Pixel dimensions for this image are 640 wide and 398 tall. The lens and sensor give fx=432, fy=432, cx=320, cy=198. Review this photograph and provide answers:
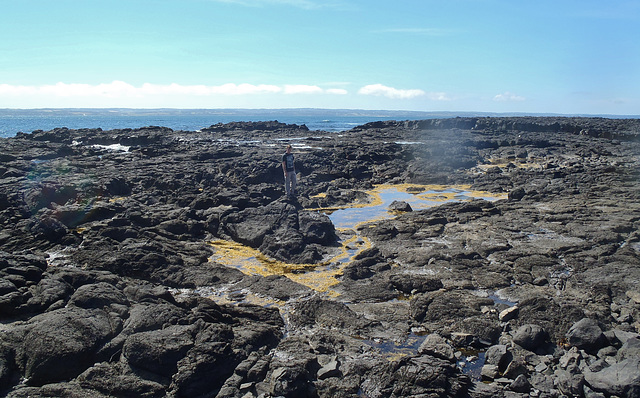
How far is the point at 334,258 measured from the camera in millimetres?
13781

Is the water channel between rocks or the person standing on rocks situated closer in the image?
the water channel between rocks

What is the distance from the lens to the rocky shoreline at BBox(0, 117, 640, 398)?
22.4 feet

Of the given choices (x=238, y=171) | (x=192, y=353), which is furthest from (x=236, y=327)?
(x=238, y=171)

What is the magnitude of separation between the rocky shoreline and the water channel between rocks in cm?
11

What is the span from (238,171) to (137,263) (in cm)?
1760

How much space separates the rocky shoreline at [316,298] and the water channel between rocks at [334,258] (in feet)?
0.36

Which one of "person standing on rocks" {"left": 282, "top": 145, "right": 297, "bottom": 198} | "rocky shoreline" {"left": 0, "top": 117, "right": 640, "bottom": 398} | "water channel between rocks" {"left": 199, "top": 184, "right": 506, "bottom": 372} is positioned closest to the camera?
"rocky shoreline" {"left": 0, "top": 117, "right": 640, "bottom": 398}

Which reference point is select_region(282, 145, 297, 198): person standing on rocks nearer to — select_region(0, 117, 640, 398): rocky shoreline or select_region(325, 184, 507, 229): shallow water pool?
select_region(0, 117, 640, 398): rocky shoreline

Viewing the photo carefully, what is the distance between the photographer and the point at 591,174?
86.5 feet

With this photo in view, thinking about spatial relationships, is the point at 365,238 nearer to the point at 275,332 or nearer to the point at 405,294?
the point at 405,294

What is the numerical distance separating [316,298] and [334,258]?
380 cm

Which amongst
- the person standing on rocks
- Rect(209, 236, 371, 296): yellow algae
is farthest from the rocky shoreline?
the person standing on rocks

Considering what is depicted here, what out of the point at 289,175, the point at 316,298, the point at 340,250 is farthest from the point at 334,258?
the point at 289,175

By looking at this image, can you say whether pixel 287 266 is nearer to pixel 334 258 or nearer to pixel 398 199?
pixel 334 258
